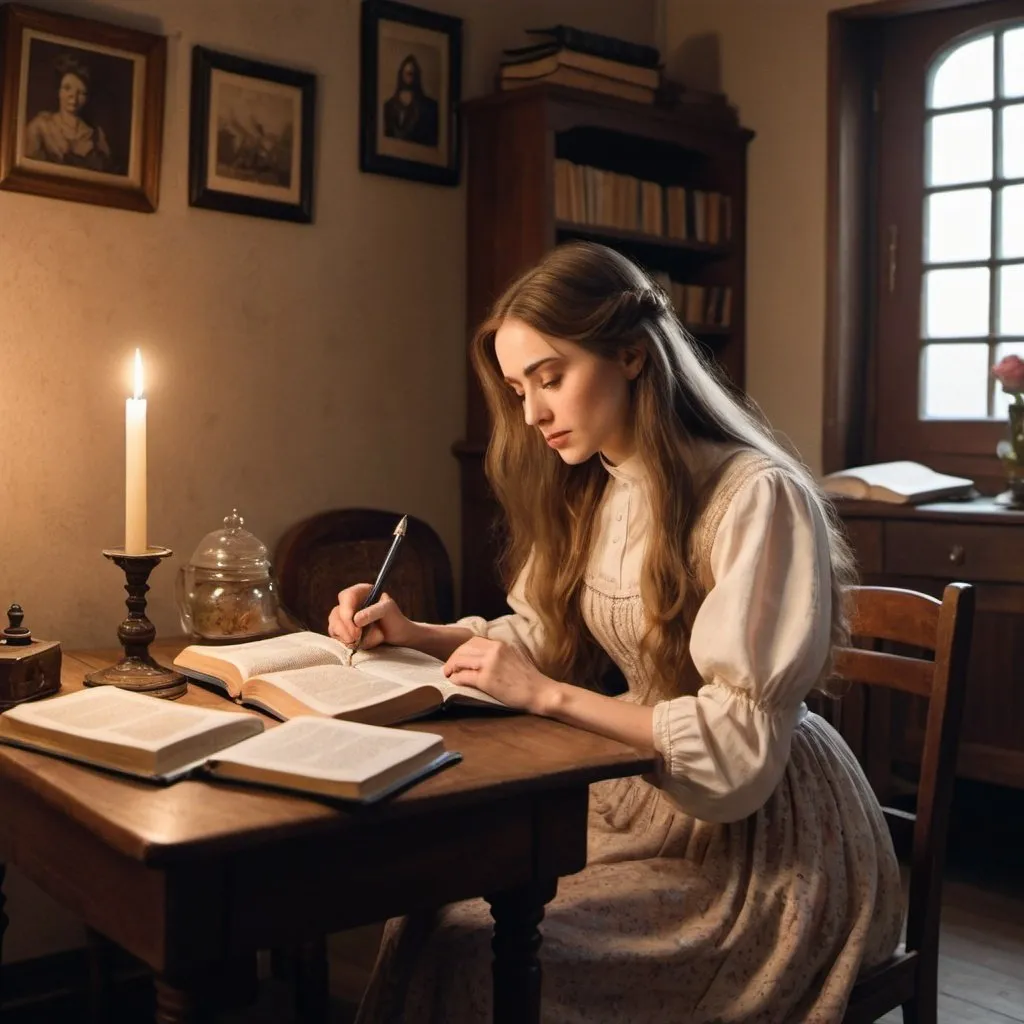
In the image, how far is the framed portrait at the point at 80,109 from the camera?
2420 mm

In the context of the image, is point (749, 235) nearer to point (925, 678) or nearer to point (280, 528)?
point (280, 528)

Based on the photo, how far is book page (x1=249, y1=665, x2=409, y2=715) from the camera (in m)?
1.53

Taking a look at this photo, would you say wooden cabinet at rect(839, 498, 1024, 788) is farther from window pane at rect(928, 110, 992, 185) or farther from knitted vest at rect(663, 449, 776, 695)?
knitted vest at rect(663, 449, 776, 695)

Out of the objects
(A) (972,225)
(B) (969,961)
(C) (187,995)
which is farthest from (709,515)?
(A) (972,225)

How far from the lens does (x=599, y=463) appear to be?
1992 millimetres

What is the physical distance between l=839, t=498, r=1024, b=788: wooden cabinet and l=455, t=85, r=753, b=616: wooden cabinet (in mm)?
569

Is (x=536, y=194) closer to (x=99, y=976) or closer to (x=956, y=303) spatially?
(x=956, y=303)

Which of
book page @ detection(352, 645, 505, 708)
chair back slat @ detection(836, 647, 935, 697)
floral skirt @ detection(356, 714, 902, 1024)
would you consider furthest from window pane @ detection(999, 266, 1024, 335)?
book page @ detection(352, 645, 505, 708)

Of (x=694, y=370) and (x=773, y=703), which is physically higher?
(x=694, y=370)

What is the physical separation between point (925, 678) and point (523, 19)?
2.18 m

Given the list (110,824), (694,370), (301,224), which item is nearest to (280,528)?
(301,224)

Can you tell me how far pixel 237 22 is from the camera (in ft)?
9.02

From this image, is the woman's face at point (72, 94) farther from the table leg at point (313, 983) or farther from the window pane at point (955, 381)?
the window pane at point (955, 381)

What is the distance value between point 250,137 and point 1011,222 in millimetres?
1915
